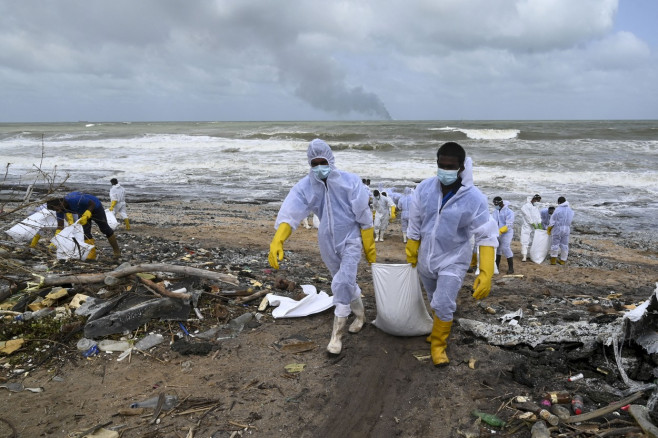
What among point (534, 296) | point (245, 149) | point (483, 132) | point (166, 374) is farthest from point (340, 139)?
point (166, 374)

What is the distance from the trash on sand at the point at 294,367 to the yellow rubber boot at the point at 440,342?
105 centimetres

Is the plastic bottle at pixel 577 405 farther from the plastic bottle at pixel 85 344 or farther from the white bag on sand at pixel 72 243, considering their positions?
the white bag on sand at pixel 72 243

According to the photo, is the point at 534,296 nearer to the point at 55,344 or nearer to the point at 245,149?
the point at 55,344

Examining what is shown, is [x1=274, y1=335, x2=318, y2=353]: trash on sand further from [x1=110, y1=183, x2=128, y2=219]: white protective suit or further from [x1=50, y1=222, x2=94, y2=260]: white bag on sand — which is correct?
[x1=110, y1=183, x2=128, y2=219]: white protective suit

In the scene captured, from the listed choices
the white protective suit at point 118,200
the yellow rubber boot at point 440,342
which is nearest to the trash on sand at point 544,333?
the yellow rubber boot at point 440,342

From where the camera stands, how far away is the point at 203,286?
4.60m

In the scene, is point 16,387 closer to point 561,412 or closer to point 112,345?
point 112,345

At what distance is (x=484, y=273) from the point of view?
3.37 m

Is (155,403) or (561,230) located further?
(561,230)

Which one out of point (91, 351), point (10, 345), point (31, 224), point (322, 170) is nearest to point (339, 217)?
point (322, 170)

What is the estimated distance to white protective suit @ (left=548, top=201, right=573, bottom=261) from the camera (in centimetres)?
834

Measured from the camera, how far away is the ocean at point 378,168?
14.6m

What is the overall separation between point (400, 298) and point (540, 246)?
6.26 metres

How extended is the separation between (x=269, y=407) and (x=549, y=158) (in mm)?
24769
